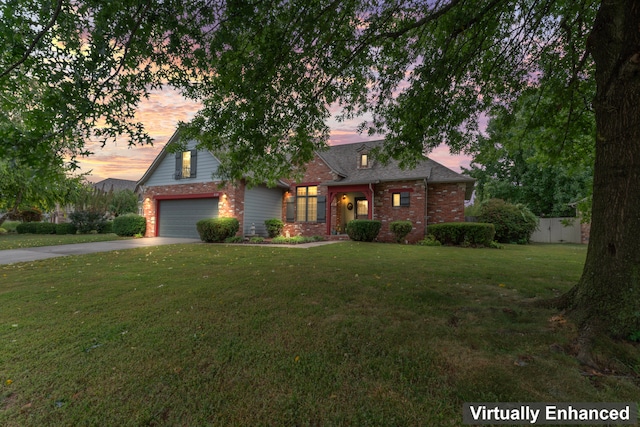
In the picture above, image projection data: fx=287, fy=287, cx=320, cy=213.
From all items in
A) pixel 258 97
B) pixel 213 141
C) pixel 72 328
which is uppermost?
pixel 258 97

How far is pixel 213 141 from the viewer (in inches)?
187

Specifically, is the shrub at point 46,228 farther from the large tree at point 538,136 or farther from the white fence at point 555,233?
the white fence at point 555,233

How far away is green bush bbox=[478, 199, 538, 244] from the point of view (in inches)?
653

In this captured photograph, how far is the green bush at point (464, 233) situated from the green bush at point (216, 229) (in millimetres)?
9847

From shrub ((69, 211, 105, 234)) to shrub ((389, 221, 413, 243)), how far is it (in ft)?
70.3

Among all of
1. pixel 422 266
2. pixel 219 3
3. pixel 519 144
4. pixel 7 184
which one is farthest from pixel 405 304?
pixel 7 184

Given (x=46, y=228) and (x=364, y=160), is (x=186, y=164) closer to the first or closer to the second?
(x=364, y=160)

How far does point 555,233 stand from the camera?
1936 centimetres

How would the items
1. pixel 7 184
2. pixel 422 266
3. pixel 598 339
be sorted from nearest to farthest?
1. pixel 598 339
2. pixel 422 266
3. pixel 7 184

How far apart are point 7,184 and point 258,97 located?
1221 centimetres

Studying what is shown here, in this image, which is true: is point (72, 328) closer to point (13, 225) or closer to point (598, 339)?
point (598, 339)

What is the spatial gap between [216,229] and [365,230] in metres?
7.27

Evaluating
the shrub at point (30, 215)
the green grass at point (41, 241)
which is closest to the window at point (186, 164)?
the green grass at point (41, 241)

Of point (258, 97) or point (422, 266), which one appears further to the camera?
point (422, 266)
